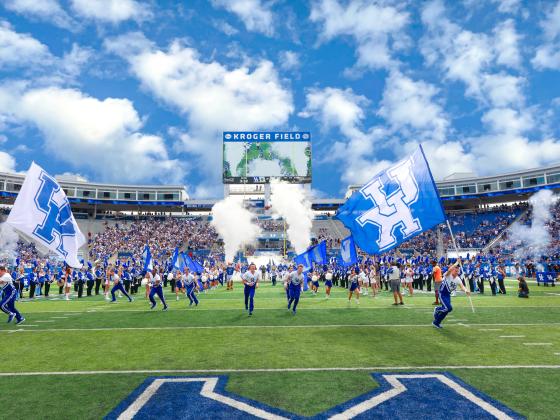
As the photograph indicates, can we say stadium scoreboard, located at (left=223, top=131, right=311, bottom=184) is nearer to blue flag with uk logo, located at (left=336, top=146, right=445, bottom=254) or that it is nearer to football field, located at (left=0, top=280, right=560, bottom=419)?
football field, located at (left=0, top=280, right=560, bottom=419)

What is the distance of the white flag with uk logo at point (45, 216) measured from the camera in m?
12.1

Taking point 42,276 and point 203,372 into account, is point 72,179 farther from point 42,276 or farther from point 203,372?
point 203,372

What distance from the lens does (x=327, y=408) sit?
4570 mm

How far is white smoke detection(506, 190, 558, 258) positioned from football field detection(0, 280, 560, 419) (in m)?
37.6

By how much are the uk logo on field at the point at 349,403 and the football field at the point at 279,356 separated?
0.13 metres

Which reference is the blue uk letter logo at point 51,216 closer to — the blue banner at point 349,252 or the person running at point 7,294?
the person running at point 7,294

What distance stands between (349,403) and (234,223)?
57493mm

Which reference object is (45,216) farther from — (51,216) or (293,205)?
(293,205)

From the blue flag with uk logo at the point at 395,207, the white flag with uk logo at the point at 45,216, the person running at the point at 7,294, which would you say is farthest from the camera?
the white flag with uk logo at the point at 45,216

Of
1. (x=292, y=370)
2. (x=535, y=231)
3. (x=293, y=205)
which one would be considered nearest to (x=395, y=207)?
(x=292, y=370)

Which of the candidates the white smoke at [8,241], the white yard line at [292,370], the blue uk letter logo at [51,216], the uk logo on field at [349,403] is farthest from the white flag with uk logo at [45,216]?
the white smoke at [8,241]

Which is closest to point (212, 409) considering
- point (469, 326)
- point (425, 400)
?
point (425, 400)

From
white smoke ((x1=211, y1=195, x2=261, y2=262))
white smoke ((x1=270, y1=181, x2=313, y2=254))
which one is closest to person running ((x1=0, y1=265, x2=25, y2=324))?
white smoke ((x1=270, y1=181, x2=313, y2=254))

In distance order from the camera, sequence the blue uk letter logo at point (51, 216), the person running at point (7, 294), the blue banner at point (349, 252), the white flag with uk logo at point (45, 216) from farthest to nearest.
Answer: the blue banner at point (349, 252) → the blue uk letter logo at point (51, 216) → the white flag with uk logo at point (45, 216) → the person running at point (7, 294)
